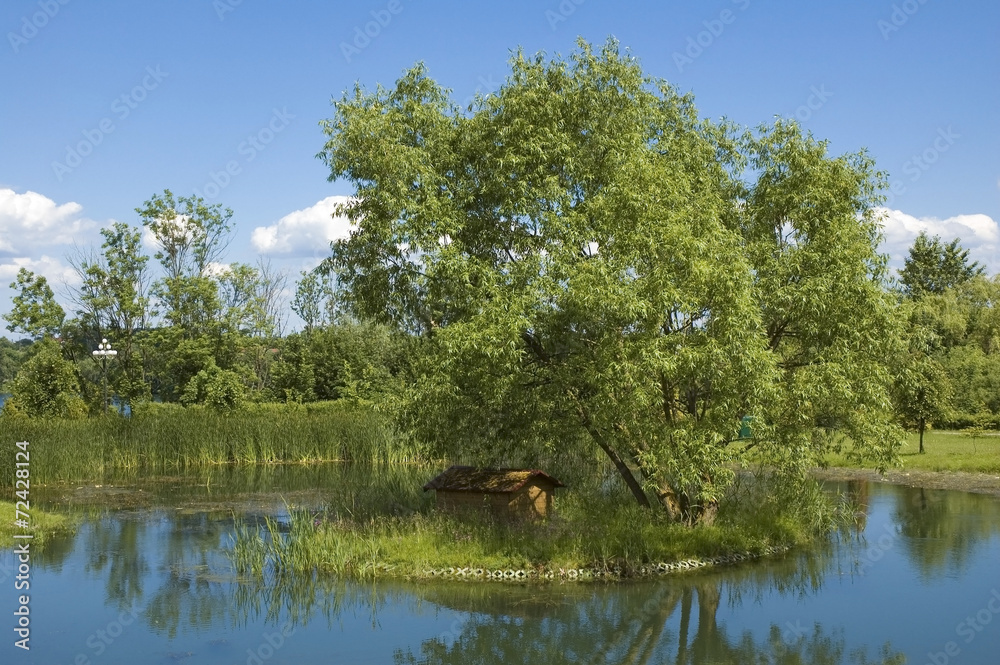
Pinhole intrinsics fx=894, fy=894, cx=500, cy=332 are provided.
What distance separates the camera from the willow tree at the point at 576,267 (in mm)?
14609

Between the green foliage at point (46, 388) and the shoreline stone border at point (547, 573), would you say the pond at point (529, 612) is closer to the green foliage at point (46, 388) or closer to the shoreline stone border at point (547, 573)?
the shoreline stone border at point (547, 573)

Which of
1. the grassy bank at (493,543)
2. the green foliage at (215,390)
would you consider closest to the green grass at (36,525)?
the grassy bank at (493,543)

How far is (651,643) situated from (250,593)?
22.1 ft

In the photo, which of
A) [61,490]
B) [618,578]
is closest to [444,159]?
[618,578]

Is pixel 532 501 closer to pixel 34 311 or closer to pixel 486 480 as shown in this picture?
pixel 486 480

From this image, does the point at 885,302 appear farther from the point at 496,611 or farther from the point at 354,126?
the point at 354,126

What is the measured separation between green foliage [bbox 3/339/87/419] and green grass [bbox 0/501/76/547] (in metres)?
15.1

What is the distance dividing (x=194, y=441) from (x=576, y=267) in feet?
68.9

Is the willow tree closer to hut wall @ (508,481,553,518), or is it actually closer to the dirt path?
hut wall @ (508,481,553,518)

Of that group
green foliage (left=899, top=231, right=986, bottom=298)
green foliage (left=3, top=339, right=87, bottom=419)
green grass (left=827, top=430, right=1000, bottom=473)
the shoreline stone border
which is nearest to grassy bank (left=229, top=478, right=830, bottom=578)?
the shoreline stone border

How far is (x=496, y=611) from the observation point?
1398cm

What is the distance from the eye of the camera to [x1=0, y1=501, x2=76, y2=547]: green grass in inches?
752

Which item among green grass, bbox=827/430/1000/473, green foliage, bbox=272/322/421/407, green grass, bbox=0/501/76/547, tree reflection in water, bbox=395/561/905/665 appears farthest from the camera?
green foliage, bbox=272/322/421/407

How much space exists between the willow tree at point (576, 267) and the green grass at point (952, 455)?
10722 millimetres
